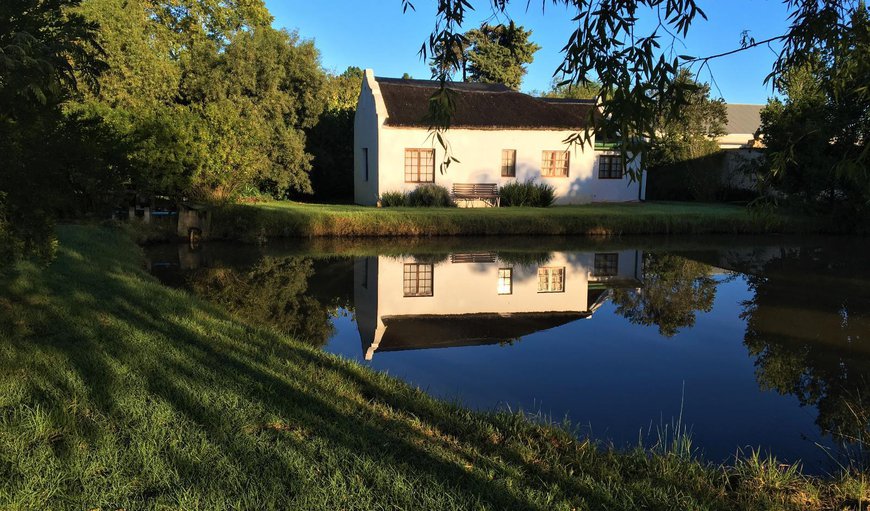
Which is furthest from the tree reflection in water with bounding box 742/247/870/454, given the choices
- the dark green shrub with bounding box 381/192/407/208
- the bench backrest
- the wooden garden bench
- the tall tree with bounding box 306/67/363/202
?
the tall tree with bounding box 306/67/363/202

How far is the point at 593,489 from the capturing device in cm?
323

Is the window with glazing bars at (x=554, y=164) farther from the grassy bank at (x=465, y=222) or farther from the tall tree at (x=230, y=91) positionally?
the tall tree at (x=230, y=91)

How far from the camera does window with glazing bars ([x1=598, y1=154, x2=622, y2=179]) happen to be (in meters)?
24.4

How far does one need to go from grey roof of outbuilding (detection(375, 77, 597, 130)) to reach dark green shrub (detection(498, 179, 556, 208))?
218 cm

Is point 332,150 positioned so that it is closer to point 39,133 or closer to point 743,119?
point 39,133

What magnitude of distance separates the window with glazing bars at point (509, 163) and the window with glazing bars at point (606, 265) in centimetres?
872

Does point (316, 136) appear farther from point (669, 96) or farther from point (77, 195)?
point (669, 96)

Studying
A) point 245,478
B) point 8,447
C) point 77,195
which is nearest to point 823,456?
point 245,478

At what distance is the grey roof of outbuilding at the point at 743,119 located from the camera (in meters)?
45.1

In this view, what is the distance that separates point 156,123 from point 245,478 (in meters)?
14.4

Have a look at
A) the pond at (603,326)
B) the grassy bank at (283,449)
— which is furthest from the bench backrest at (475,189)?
the grassy bank at (283,449)

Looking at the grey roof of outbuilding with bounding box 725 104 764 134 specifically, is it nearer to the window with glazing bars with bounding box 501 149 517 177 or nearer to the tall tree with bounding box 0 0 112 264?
the window with glazing bars with bounding box 501 149 517 177

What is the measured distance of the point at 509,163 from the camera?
2303cm

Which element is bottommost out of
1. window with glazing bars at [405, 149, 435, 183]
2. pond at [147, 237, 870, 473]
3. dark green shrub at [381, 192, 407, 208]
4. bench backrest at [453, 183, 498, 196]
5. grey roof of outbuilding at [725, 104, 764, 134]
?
pond at [147, 237, 870, 473]
